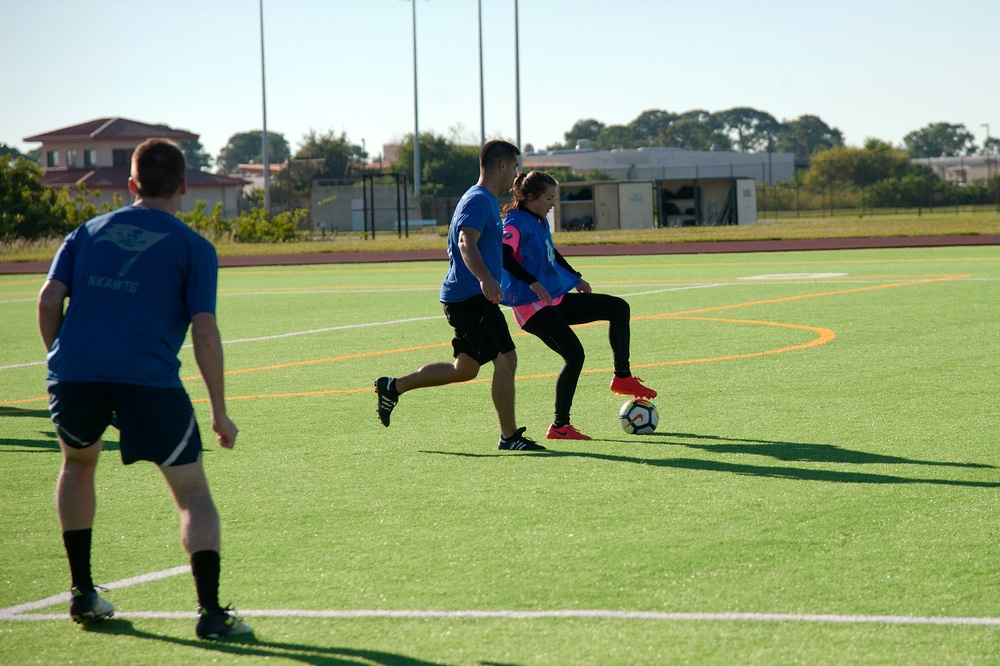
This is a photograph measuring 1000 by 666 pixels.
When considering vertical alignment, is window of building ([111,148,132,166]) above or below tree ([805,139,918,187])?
above

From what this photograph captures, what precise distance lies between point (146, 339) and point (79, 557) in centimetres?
91

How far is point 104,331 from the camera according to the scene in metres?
4.64

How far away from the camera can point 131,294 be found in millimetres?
4625

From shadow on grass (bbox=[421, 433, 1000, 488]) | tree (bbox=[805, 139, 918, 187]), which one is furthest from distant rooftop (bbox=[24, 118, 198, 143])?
shadow on grass (bbox=[421, 433, 1000, 488])

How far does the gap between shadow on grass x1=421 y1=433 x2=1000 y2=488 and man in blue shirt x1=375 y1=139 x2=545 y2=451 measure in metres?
0.46

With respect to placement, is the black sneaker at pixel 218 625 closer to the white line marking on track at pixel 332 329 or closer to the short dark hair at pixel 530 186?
the short dark hair at pixel 530 186

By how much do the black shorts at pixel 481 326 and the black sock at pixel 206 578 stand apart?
3.81 m

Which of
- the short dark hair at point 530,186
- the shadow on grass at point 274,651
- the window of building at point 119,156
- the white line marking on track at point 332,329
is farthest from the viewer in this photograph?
the window of building at point 119,156

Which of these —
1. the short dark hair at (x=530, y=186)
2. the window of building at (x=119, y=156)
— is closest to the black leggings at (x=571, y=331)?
the short dark hair at (x=530, y=186)

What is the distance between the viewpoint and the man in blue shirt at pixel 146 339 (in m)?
4.62

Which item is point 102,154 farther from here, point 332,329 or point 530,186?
point 530,186

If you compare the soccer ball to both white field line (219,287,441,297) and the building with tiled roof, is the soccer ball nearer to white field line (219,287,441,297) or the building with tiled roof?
white field line (219,287,441,297)

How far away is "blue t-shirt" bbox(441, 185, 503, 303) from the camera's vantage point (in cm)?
812

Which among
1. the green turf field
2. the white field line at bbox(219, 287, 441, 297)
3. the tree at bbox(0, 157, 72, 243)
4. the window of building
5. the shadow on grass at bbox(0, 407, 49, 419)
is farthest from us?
the window of building
